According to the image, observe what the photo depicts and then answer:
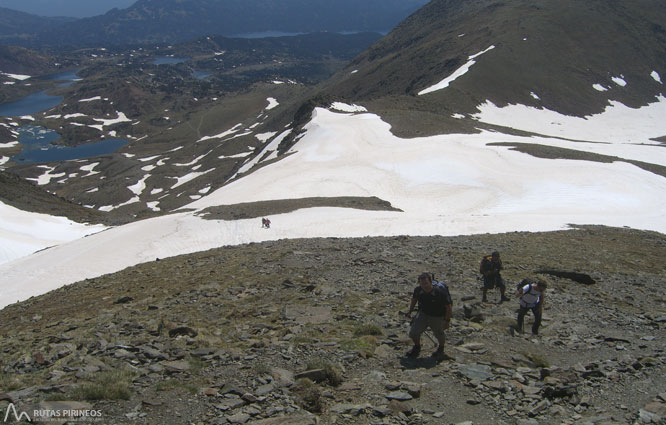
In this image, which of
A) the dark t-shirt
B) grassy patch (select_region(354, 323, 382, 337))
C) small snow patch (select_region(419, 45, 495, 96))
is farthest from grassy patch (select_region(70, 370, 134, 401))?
small snow patch (select_region(419, 45, 495, 96))

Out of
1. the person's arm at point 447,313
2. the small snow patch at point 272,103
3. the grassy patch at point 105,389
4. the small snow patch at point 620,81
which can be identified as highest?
the small snow patch at point 272,103

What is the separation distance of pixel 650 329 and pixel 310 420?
973 cm

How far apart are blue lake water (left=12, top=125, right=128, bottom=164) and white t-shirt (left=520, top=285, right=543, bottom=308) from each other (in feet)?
562

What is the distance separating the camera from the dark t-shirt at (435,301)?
9.56 m

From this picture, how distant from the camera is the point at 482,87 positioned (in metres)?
90.9

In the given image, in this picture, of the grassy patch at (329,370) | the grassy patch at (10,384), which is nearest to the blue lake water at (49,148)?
the grassy patch at (10,384)

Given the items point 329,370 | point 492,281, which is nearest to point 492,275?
point 492,281

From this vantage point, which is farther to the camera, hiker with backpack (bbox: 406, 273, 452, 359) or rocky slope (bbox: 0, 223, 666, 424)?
hiker with backpack (bbox: 406, 273, 452, 359)

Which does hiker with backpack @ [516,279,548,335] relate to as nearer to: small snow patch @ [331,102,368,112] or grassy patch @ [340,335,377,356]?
grassy patch @ [340,335,377,356]

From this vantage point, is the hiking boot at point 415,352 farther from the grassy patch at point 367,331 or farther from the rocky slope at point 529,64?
the rocky slope at point 529,64

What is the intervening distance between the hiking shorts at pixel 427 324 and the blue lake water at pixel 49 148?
171533 millimetres

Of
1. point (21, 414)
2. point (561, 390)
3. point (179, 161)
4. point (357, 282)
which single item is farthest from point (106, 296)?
point (179, 161)

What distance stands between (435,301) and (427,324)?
529 millimetres

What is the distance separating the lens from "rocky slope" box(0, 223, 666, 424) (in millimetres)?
7477
